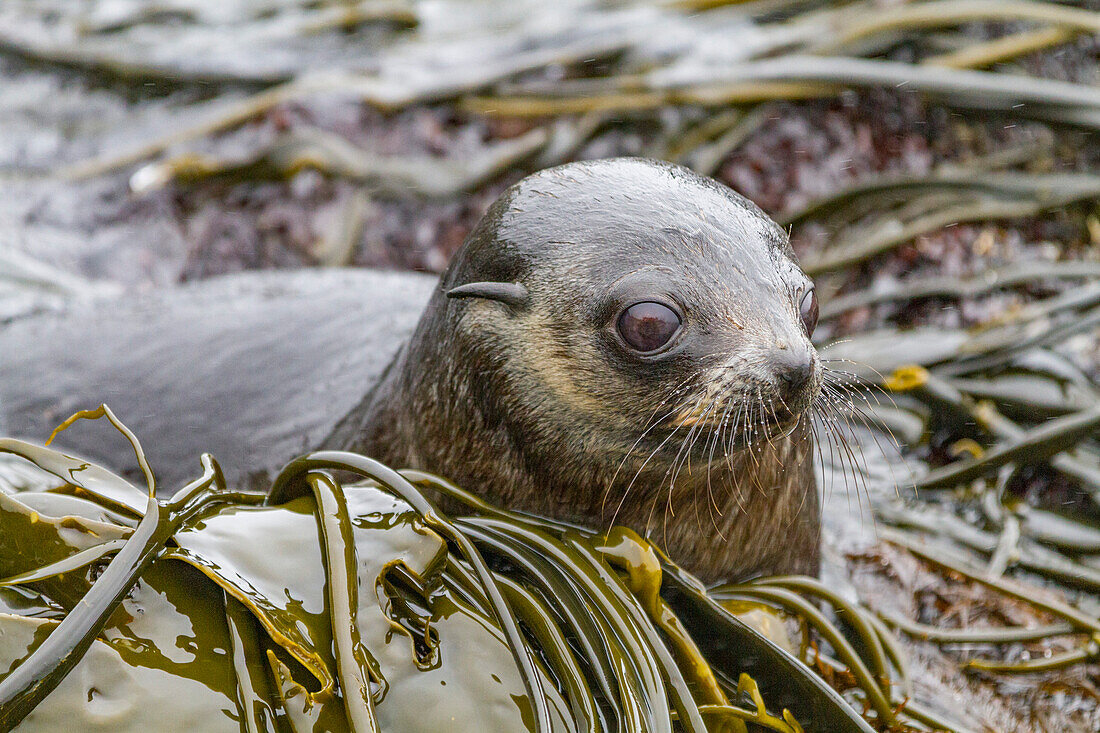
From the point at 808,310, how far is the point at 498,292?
2.08 feet

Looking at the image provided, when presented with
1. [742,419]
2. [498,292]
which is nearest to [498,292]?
[498,292]

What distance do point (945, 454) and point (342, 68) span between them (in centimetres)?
394

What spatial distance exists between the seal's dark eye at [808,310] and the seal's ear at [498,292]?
557 millimetres

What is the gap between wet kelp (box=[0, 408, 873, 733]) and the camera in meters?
1.68

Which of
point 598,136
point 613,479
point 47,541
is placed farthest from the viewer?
point 598,136

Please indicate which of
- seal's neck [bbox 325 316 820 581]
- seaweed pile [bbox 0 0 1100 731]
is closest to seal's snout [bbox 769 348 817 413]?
seal's neck [bbox 325 316 820 581]

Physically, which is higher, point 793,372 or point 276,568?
point 793,372

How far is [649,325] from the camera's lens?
209 centimetres

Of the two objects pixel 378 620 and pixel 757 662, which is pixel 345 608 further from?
pixel 757 662

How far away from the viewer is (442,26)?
6.85m

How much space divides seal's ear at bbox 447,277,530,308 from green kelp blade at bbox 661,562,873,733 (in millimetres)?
609

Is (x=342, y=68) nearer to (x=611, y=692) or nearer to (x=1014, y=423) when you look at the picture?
(x=1014, y=423)

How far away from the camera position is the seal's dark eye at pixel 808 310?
225cm

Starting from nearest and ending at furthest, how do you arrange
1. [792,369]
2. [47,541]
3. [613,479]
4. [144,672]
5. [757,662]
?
[144,672], [47,541], [792,369], [757,662], [613,479]
